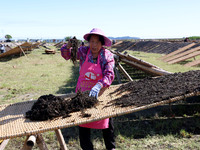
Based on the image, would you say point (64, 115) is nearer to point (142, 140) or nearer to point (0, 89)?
point (142, 140)

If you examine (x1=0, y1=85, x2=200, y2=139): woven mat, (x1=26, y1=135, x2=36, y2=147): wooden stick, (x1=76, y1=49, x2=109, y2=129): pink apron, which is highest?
(x1=76, y1=49, x2=109, y2=129): pink apron

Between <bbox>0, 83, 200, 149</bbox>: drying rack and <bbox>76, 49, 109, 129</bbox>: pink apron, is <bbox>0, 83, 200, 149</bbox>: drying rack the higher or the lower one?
the lower one

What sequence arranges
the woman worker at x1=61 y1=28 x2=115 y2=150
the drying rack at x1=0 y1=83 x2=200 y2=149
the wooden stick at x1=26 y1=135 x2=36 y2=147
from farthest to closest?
1. the woman worker at x1=61 y1=28 x2=115 y2=150
2. the wooden stick at x1=26 y1=135 x2=36 y2=147
3. the drying rack at x1=0 y1=83 x2=200 y2=149

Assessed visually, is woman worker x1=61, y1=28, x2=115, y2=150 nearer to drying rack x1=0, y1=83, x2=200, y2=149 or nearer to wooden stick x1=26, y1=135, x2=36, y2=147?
drying rack x1=0, y1=83, x2=200, y2=149

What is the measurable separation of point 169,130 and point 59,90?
4312 mm

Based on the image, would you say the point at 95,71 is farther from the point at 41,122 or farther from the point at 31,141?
the point at 31,141

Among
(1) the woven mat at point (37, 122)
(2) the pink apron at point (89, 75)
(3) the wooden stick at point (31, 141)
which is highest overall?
(2) the pink apron at point (89, 75)

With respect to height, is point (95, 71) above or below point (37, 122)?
above

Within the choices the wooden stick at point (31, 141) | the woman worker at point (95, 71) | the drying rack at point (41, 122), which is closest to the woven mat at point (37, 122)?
the drying rack at point (41, 122)

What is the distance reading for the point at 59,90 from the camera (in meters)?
6.75

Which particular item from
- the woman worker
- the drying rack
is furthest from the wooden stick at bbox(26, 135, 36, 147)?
the woman worker

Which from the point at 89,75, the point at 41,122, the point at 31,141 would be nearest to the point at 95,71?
the point at 89,75

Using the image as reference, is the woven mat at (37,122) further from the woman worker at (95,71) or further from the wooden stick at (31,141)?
the woman worker at (95,71)

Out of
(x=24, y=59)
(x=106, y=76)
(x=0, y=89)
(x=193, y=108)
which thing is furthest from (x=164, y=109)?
(x=24, y=59)
